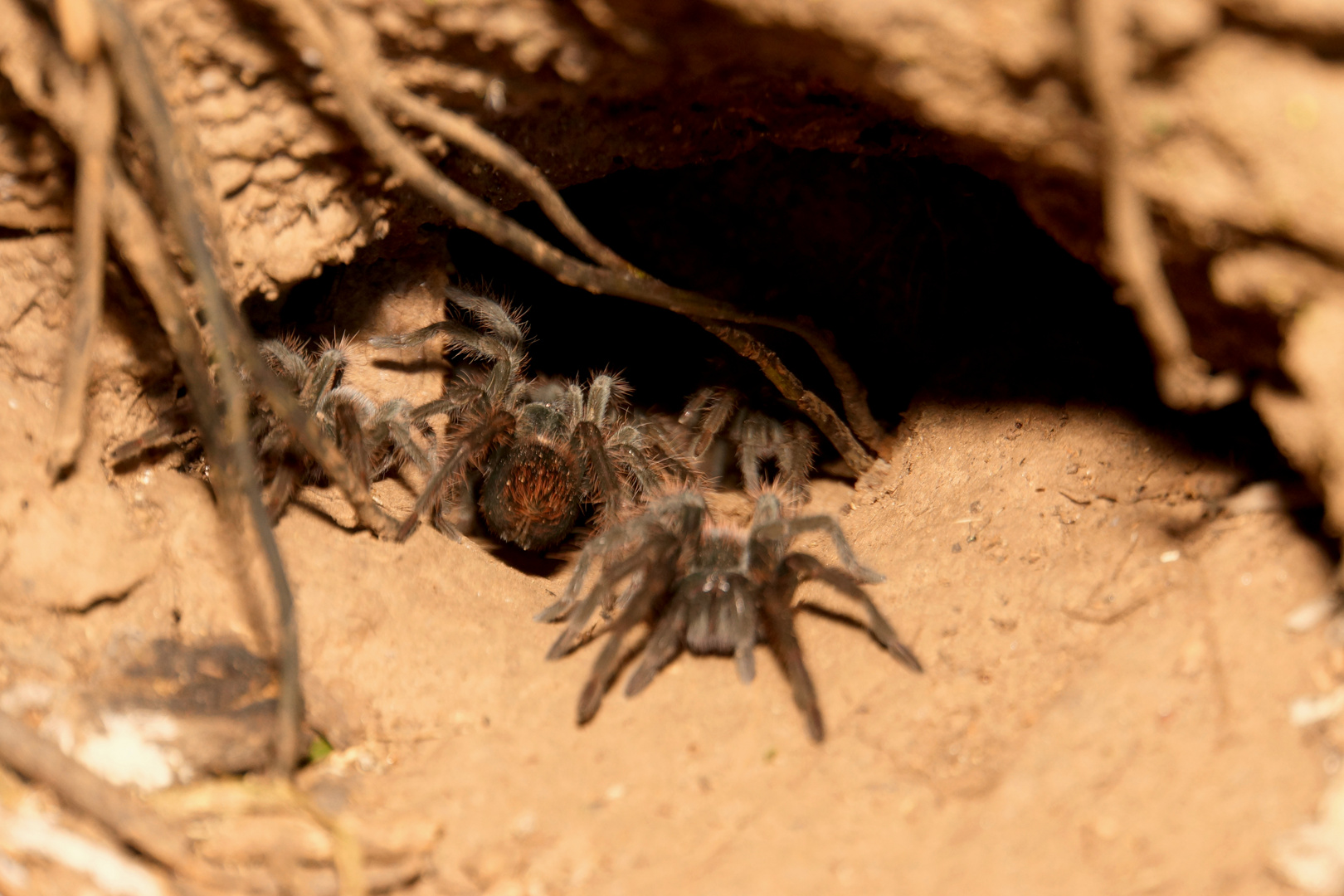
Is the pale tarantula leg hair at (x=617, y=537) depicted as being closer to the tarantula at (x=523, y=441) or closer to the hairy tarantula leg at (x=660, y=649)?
the hairy tarantula leg at (x=660, y=649)

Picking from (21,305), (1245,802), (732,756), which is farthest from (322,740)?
(1245,802)

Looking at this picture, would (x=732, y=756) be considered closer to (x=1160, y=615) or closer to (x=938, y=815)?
(x=938, y=815)

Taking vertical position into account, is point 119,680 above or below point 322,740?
above

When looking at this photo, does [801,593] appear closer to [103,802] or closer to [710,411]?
[710,411]

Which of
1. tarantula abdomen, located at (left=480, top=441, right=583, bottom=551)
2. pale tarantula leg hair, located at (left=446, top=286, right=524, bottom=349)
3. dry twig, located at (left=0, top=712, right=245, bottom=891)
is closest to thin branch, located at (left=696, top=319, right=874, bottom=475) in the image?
tarantula abdomen, located at (left=480, top=441, right=583, bottom=551)

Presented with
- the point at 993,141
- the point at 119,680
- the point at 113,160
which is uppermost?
the point at 993,141

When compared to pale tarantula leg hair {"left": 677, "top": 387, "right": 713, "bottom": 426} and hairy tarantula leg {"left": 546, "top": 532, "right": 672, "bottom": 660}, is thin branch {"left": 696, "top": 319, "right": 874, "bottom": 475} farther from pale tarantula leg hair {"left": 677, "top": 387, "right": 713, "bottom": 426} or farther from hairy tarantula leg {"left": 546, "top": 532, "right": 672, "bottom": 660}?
hairy tarantula leg {"left": 546, "top": 532, "right": 672, "bottom": 660}
